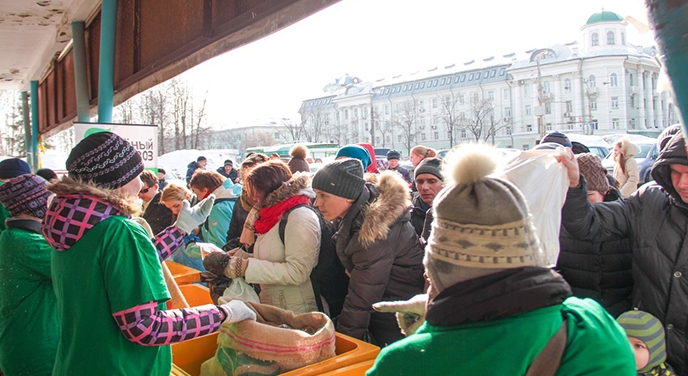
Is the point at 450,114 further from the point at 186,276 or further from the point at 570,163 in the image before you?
the point at 570,163

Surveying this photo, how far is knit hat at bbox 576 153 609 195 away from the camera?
3725 millimetres

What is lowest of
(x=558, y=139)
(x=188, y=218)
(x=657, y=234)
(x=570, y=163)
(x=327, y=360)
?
(x=327, y=360)

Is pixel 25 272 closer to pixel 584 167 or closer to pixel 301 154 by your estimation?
pixel 584 167

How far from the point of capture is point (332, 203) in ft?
11.4

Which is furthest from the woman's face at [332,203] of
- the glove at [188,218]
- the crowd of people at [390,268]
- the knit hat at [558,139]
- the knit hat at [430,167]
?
the knit hat at [558,139]

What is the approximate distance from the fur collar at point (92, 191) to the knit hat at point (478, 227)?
1457 millimetres

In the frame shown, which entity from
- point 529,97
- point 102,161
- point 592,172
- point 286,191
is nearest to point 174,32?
point 286,191

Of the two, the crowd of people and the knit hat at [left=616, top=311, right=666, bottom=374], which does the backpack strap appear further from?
the knit hat at [left=616, top=311, right=666, bottom=374]

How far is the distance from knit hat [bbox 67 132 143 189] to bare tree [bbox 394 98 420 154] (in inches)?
2845

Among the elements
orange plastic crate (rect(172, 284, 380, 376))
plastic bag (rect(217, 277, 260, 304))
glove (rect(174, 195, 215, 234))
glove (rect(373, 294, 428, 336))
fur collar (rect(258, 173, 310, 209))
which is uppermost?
fur collar (rect(258, 173, 310, 209))

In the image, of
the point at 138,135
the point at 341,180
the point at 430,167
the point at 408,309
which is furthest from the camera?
the point at 138,135

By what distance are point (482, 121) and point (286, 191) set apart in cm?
6684

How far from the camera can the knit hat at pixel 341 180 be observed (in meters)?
3.43

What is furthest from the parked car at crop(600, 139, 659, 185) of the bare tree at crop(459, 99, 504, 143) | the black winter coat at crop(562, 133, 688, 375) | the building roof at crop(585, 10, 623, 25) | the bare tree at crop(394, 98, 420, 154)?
the building roof at crop(585, 10, 623, 25)
